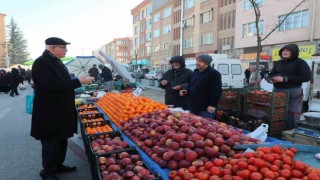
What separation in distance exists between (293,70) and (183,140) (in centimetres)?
315

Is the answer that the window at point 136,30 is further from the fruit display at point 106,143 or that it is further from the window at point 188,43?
the fruit display at point 106,143

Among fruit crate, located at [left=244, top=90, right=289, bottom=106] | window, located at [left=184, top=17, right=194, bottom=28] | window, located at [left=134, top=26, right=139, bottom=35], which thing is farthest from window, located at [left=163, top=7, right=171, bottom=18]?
Answer: fruit crate, located at [left=244, top=90, right=289, bottom=106]

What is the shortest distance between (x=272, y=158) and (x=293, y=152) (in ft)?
1.42

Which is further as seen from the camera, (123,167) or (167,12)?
(167,12)

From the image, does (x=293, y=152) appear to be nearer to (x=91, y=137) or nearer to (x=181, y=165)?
(x=181, y=165)

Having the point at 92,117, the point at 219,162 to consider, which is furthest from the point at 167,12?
the point at 219,162

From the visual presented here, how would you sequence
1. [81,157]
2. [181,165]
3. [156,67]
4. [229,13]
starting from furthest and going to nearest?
[156,67] → [229,13] → [81,157] → [181,165]

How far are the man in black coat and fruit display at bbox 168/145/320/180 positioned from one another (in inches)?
79.0

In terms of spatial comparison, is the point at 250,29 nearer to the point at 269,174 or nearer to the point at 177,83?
the point at 177,83

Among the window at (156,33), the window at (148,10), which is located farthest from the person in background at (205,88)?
the window at (148,10)

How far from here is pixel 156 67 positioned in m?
52.6

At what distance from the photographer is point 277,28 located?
2316 centimetres

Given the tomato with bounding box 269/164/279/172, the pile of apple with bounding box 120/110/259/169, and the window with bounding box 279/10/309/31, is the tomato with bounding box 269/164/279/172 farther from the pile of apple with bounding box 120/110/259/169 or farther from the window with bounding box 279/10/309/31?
the window with bounding box 279/10/309/31

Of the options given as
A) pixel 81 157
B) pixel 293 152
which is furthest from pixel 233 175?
pixel 81 157
